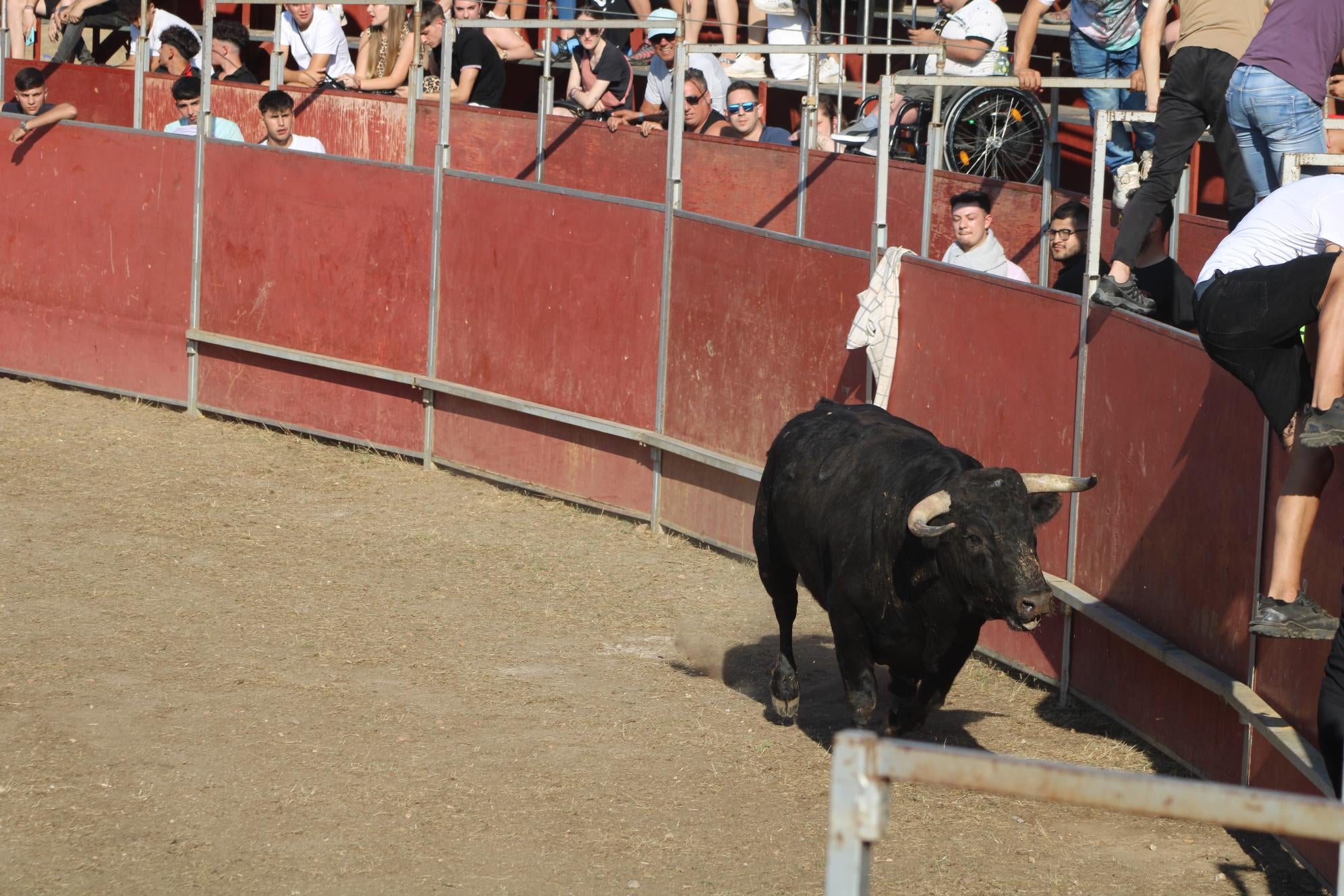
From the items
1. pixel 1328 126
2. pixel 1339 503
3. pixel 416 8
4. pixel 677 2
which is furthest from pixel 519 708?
pixel 677 2

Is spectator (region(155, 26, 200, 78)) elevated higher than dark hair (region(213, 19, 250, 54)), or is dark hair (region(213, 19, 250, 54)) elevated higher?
dark hair (region(213, 19, 250, 54))

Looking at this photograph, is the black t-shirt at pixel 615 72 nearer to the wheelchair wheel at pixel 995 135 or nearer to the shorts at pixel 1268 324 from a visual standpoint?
the wheelchair wheel at pixel 995 135

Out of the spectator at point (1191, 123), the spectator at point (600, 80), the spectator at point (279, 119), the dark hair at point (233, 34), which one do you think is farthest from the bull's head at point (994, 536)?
the dark hair at point (233, 34)

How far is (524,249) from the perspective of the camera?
1092cm

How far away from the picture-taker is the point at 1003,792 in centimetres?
277

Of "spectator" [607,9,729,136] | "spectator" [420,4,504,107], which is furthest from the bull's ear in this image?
"spectator" [420,4,504,107]

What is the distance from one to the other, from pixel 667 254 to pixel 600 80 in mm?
3696

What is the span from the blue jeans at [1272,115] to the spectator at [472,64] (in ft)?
26.6

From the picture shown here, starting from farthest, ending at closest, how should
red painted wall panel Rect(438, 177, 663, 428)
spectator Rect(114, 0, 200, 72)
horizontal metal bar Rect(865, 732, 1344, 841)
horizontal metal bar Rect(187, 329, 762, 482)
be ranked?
spectator Rect(114, 0, 200, 72), red painted wall panel Rect(438, 177, 663, 428), horizontal metal bar Rect(187, 329, 762, 482), horizontal metal bar Rect(865, 732, 1344, 841)

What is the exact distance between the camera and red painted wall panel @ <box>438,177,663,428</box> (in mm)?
10422

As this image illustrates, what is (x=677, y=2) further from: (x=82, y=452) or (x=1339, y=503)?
(x=1339, y=503)

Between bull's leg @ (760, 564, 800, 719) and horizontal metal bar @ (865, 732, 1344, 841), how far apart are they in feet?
14.1

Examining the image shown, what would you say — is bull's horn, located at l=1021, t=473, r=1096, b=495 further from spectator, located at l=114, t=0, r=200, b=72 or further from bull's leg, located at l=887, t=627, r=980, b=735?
spectator, located at l=114, t=0, r=200, b=72

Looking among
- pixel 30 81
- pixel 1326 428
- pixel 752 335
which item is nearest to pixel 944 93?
pixel 752 335
